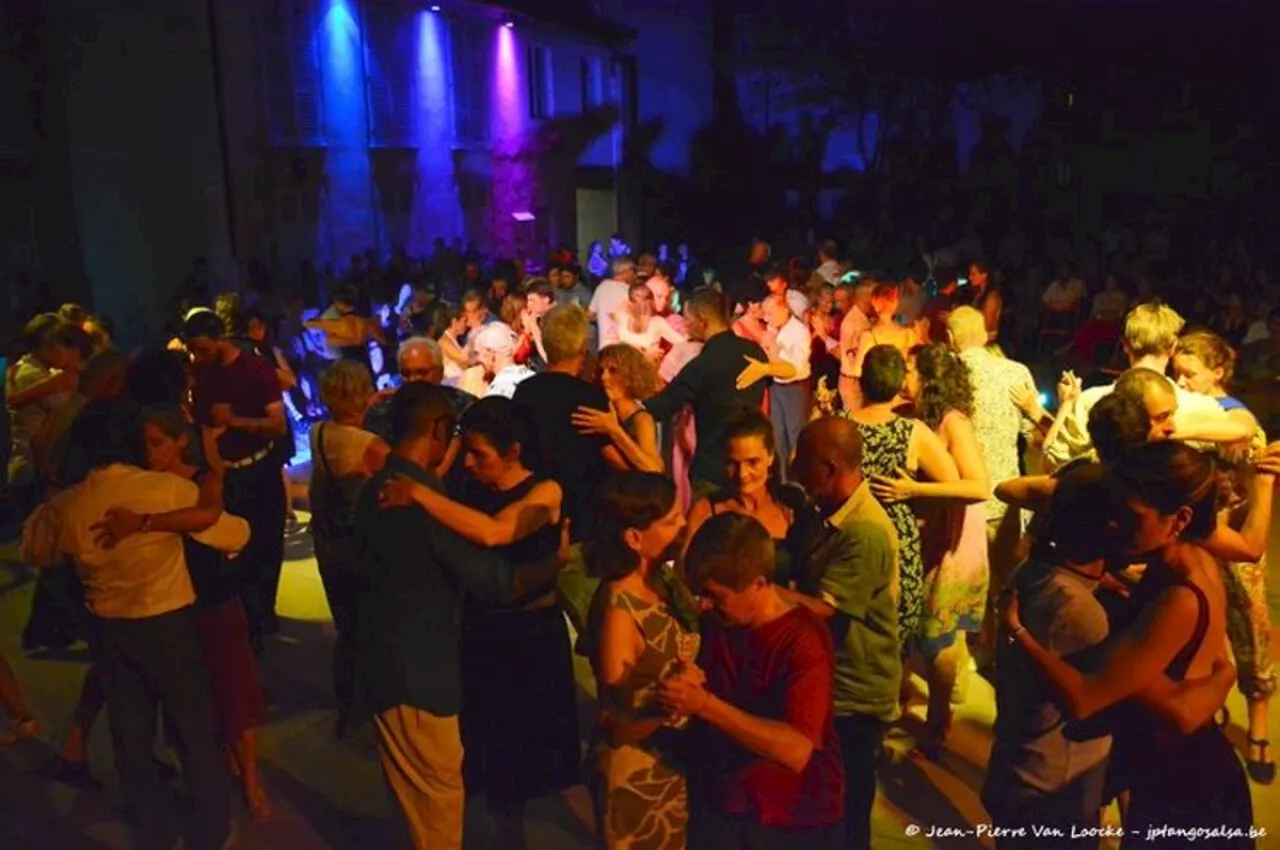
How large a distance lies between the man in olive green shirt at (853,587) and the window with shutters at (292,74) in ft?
44.5

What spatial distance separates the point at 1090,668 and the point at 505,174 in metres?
20.4

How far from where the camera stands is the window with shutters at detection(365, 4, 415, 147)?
17.2m

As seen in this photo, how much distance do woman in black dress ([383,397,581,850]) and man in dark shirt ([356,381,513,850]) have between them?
12 centimetres

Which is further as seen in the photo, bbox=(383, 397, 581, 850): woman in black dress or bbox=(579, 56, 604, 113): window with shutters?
bbox=(579, 56, 604, 113): window with shutters

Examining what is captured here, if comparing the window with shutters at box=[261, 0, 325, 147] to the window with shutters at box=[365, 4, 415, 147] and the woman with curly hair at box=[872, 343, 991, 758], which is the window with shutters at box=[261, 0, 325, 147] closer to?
the window with shutters at box=[365, 4, 415, 147]

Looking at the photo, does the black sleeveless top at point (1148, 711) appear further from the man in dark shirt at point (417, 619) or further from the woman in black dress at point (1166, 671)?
the man in dark shirt at point (417, 619)

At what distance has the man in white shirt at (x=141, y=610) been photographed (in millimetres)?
3465

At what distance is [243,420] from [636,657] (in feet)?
10.8

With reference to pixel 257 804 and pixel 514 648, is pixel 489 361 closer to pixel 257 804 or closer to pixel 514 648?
pixel 257 804

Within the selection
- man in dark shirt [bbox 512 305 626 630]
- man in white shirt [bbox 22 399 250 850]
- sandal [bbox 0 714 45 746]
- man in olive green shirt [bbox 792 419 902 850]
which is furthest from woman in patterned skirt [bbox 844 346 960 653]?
sandal [bbox 0 714 45 746]

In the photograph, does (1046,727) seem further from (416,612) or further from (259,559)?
(259,559)

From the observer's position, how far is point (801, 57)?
28.2 m

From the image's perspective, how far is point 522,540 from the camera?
3451 millimetres

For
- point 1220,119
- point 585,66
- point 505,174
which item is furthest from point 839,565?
point 1220,119
